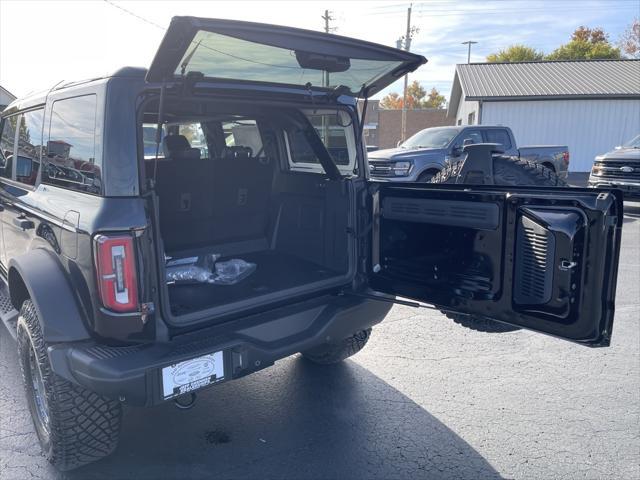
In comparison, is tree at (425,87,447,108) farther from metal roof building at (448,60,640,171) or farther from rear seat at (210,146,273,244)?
rear seat at (210,146,273,244)

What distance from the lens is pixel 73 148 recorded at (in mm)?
2738

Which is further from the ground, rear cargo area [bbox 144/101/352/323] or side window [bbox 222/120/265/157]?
side window [bbox 222/120/265/157]

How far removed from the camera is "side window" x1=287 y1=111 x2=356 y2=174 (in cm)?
361

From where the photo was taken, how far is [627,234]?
30.1ft

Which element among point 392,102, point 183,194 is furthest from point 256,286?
point 392,102

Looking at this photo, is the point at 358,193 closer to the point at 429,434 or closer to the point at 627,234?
the point at 429,434

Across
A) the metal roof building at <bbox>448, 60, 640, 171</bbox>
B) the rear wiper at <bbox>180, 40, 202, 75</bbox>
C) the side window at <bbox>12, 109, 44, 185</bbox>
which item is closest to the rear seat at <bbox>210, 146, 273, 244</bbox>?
the side window at <bbox>12, 109, 44, 185</bbox>

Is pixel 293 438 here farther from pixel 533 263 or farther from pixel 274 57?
pixel 274 57

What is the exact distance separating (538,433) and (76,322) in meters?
2.73

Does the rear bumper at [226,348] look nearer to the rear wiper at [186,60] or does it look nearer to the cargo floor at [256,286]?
the cargo floor at [256,286]

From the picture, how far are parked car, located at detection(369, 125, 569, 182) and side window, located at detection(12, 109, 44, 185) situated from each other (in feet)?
24.4

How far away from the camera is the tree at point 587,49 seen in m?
42.0

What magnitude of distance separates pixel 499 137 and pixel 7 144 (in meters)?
10.4

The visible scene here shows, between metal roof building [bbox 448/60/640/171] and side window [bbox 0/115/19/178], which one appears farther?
metal roof building [bbox 448/60/640/171]
